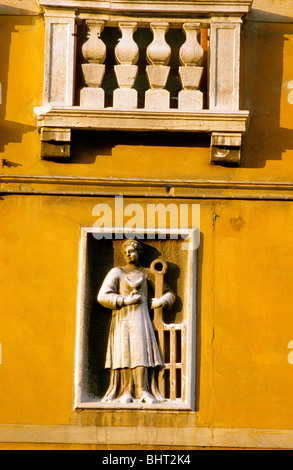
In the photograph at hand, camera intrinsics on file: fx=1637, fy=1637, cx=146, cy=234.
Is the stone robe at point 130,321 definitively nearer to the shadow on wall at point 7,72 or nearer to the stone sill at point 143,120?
the stone sill at point 143,120

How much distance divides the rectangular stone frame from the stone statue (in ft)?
0.36

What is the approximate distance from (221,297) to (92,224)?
1.35 metres

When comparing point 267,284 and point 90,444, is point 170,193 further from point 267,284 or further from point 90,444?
point 90,444

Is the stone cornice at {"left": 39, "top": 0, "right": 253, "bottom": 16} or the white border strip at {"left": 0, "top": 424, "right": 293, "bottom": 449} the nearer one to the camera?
the white border strip at {"left": 0, "top": 424, "right": 293, "bottom": 449}

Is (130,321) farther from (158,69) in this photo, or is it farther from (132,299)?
(158,69)

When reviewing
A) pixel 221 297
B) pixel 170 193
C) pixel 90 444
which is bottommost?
pixel 90 444

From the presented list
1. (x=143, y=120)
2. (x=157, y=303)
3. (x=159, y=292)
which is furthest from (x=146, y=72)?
(x=157, y=303)

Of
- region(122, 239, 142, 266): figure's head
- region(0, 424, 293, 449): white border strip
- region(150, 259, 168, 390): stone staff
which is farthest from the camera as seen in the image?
region(122, 239, 142, 266): figure's head

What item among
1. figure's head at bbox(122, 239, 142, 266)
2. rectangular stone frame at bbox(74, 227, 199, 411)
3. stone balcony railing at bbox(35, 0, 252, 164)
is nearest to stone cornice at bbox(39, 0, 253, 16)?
stone balcony railing at bbox(35, 0, 252, 164)

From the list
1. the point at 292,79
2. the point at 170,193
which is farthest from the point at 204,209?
the point at 292,79

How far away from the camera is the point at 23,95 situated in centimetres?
1525

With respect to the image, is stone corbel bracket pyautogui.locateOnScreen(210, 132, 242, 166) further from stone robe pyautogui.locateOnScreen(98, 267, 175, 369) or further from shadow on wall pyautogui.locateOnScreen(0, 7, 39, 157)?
shadow on wall pyautogui.locateOnScreen(0, 7, 39, 157)

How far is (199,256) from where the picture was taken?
48.9 ft

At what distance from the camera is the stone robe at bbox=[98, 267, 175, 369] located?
1470cm
